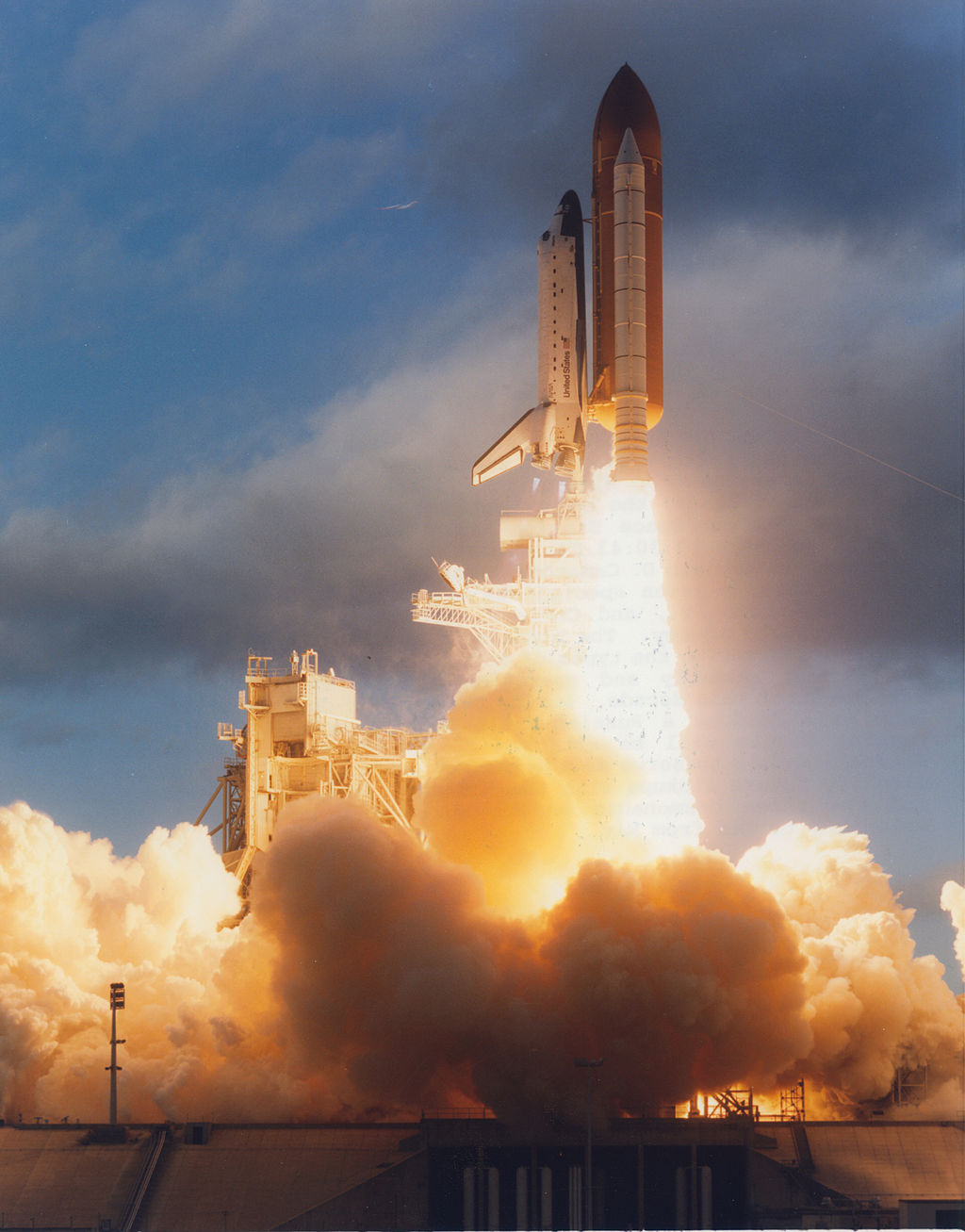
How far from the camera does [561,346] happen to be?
50.2 meters

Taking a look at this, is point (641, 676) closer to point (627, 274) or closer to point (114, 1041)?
point (627, 274)

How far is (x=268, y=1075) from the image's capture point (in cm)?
4466

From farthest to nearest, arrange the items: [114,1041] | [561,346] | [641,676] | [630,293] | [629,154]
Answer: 1. [561,346]
2. [641,676]
3. [630,293]
4. [629,154]
5. [114,1041]

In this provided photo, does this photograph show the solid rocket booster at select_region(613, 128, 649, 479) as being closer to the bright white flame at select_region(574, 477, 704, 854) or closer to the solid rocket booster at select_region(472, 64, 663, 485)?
the solid rocket booster at select_region(472, 64, 663, 485)

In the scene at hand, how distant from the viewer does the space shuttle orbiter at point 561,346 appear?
5019 cm

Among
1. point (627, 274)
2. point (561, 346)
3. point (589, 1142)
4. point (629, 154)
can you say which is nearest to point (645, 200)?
point (629, 154)

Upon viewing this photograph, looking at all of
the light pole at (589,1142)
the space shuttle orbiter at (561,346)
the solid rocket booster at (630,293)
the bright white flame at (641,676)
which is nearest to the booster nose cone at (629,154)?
the solid rocket booster at (630,293)

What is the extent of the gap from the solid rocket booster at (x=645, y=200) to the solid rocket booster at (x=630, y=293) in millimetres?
209

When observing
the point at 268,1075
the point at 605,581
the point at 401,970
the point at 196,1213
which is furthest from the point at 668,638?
the point at 196,1213

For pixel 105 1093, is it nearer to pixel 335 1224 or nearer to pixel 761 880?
pixel 335 1224

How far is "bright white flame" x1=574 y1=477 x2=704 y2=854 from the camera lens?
46.5m

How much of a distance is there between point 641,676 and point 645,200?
39.7 ft

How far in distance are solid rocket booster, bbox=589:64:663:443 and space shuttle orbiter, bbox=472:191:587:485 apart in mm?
2772

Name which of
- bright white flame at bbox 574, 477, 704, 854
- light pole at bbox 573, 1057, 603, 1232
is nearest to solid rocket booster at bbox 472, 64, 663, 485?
bright white flame at bbox 574, 477, 704, 854
